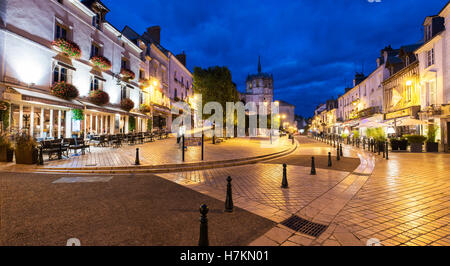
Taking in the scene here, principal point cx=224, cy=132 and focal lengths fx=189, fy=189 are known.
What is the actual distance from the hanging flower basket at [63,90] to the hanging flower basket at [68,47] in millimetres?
2447

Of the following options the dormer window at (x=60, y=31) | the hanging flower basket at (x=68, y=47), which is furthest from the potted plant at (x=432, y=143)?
A: the dormer window at (x=60, y=31)

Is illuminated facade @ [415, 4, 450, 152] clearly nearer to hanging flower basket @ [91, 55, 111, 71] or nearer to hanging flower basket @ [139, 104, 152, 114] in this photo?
hanging flower basket @ [139, 104, 152, 114]

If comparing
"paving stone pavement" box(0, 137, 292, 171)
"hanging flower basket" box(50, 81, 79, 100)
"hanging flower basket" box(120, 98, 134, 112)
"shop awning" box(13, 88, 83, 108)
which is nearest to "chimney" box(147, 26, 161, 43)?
"hanging flower basket" box(120, 98, 134, 112)

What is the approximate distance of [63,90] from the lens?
13.1 meters

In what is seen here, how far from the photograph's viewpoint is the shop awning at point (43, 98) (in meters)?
10.5

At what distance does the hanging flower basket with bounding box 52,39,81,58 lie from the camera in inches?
519

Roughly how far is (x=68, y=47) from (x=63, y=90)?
10.8 ft

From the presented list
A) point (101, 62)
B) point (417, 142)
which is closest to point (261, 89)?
point (417, 142)

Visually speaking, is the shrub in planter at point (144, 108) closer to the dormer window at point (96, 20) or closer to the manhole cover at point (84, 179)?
the dormer window at point (96, 20)

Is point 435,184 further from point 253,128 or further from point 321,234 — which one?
point 253,128

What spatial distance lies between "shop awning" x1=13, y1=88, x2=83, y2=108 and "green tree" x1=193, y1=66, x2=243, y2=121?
43.0 ft

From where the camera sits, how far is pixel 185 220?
3.43 metres

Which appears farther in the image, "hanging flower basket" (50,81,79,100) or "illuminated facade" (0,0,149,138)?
"hanging flower basket" (50,81,79,100)

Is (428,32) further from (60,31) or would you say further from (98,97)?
(60,31)
